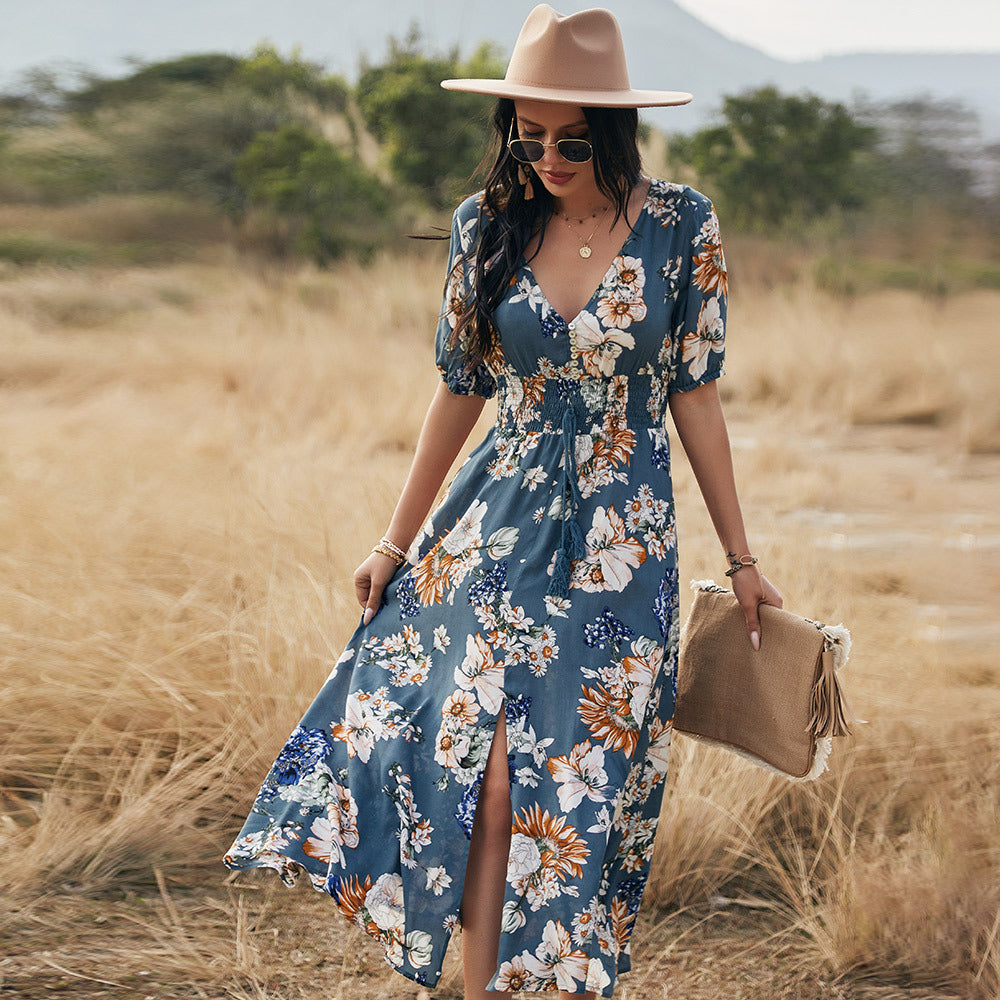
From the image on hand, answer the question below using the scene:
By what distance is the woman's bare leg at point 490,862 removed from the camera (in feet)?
5.74

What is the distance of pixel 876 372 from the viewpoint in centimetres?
805

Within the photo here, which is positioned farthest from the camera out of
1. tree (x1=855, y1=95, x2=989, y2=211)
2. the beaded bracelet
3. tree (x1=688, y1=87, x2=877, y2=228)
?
tree (x1=855, y1=95, x2=989, y2=211)

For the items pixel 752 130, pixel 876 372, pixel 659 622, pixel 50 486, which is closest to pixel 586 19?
pixel 659 622

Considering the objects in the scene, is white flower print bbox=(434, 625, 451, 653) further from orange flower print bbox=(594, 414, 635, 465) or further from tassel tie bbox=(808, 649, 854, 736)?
tassel tie bbox=(808, 649, 854, 736)

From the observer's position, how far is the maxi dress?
172 cm

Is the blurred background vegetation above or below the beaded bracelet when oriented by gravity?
above

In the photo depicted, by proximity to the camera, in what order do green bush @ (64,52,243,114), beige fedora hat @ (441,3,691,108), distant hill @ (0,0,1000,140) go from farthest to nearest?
green bush @ (64,52,243,114) < distant hill @ (0,0,1000,140) < beige fedora hat @ (441,3,691,108)

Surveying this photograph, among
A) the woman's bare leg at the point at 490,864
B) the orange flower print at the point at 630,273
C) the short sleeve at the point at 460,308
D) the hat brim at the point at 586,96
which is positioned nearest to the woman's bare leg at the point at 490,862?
the woman's bare leg at the point at 490,864

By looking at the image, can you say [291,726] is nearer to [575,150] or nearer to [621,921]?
[621,921]

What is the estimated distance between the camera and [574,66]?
1811 mm

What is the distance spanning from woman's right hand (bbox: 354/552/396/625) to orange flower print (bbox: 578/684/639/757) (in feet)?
1.37

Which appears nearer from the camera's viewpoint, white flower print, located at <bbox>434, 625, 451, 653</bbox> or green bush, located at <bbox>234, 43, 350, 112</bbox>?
white flower print, located at <bbox>434, 625, 451, 653</bbox>

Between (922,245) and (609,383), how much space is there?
1152 cm

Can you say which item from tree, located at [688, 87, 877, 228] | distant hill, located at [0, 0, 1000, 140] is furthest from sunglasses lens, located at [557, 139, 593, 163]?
tree, located at [688, 87, 877, 228]
